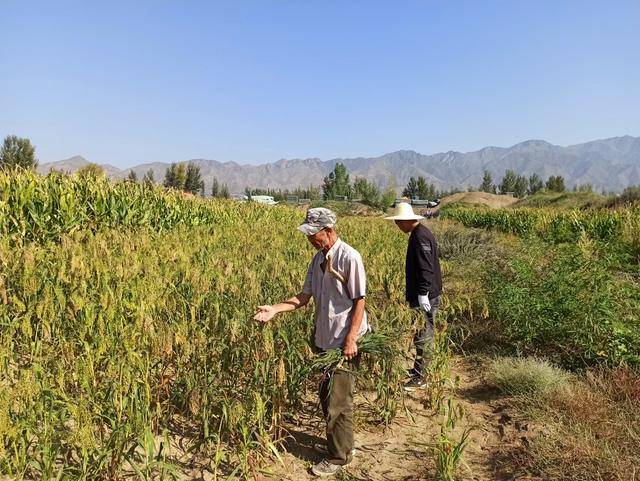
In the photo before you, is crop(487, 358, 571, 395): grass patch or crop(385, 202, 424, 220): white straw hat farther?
crop(385, 202, 424, 220): white straw hat

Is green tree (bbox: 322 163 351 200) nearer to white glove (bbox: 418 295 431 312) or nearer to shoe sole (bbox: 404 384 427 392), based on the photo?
shoe sole (bbox: 404 384 427 392)

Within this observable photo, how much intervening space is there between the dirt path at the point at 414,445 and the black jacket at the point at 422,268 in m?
0.96

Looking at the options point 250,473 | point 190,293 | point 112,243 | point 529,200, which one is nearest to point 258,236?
point 112,243

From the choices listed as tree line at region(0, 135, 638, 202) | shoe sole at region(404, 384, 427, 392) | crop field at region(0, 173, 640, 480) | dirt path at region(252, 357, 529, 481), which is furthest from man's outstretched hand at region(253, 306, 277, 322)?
tree line at region(0, 135, 638, 202)

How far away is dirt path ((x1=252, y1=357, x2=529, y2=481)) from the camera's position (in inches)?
117

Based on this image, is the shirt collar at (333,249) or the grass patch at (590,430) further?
the shirt collar at (333,249)

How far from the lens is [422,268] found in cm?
413

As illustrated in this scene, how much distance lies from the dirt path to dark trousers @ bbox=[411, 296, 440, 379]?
10.5 inches

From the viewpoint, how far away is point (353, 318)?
9.56 ft

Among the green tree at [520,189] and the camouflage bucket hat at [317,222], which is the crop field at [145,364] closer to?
the camouflage bucket hat at [317,222]

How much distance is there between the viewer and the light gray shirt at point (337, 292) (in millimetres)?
2883

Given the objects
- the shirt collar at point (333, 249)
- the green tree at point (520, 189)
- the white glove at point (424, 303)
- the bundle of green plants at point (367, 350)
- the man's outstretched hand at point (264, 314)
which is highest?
the green tree at point (520, 189)

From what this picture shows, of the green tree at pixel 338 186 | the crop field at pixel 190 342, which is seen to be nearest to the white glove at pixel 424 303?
the crop field at pixel 190 342

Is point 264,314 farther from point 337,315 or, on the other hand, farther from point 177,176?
point 177,176
